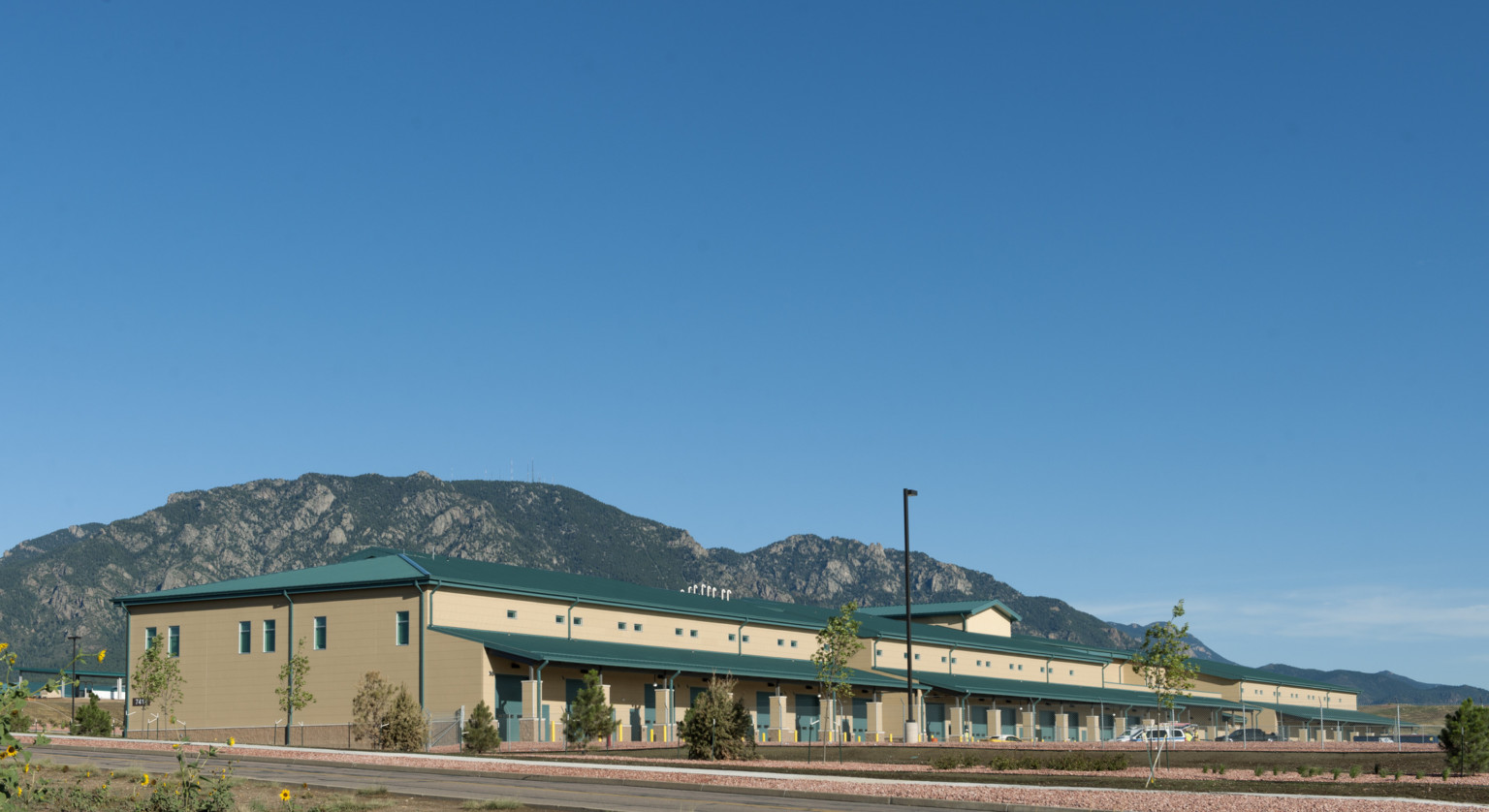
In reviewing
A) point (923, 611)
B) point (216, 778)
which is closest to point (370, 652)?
point (216, 778)

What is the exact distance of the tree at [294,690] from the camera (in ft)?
170

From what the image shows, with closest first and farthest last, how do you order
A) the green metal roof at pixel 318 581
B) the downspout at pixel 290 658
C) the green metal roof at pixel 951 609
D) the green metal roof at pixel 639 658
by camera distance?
the green metal roof at pixel 639 658 → the downspout at pixel 290 658 → the green metal roof at pixel 318 581 → the green metal roof at pixel 951 609

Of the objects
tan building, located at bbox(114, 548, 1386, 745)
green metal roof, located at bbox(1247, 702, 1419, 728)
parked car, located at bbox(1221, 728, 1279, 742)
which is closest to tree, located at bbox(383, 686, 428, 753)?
tan building, located at bbox(114, 548, 1386, 745)

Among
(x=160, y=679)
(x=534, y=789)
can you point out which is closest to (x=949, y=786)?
(x=534, y=789)

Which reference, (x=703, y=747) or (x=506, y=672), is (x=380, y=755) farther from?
(x=506, y=672)

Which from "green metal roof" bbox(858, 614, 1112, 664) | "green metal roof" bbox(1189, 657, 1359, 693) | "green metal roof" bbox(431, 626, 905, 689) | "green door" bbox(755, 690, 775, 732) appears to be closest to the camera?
"green metal roof" bbox(431, 626, 905, 689)

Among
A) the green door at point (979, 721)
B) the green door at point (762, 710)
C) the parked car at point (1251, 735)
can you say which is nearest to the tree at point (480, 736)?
the green door at point (762, 710)

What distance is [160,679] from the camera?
180 feet

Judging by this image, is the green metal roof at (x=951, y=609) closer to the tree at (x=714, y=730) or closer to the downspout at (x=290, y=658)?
the downspout at (x=290, y=658)

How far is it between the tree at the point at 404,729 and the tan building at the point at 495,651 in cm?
335

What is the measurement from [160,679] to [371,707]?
1234cm

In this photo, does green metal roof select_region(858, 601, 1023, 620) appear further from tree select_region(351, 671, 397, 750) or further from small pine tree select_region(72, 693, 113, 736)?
small pine tree select_region(72, 693, 113, 736)

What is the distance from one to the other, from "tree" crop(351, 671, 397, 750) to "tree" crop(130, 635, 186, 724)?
10750mm

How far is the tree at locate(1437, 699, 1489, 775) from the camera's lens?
33625mm
